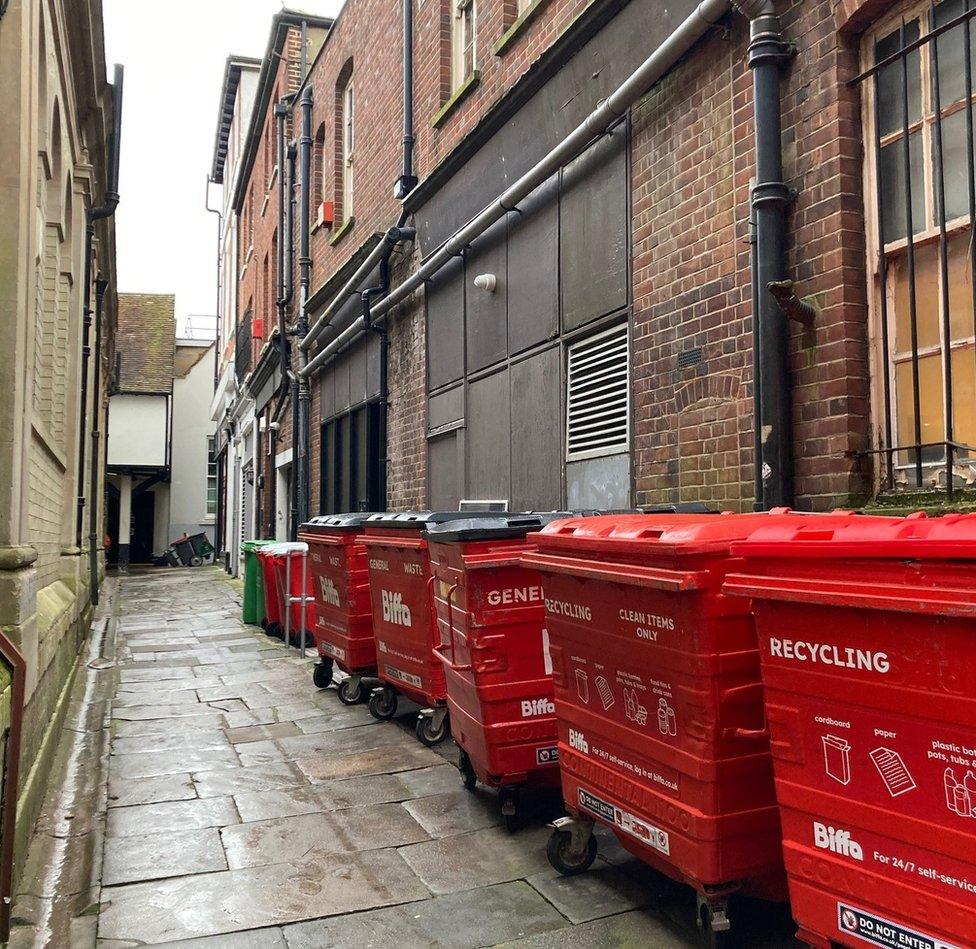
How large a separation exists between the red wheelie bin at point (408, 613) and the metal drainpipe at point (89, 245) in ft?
14.0

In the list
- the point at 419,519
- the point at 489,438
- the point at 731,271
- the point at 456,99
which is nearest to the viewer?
the point at 731,271

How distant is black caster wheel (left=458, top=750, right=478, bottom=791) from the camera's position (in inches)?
208

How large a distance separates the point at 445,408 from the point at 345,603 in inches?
130

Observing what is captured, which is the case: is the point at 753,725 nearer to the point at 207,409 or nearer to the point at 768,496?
the point at 768,496

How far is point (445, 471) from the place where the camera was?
1041cm

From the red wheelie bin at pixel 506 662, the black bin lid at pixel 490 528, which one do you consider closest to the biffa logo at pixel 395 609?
the black bin lid at pixel 490 528

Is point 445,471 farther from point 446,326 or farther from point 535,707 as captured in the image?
point 535,707

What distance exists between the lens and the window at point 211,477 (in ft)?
122

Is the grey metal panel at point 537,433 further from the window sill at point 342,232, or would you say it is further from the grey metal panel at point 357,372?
the window sill at point 342,232

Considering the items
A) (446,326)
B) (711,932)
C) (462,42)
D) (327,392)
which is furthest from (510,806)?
(327,392)

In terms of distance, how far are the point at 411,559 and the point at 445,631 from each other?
0.99 metres

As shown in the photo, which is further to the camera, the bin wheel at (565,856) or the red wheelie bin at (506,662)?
the red wheelie bin at (506,662)

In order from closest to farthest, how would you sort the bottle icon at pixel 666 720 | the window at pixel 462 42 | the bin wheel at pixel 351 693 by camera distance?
the bottle icon at pixel 666 720 → the bin wheel at pixel 351 693 → the window at pixel 462 42

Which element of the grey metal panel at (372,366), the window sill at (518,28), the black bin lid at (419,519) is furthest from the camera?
the grey metal panel at (372,366)
